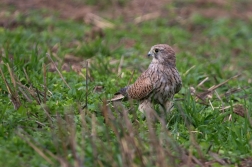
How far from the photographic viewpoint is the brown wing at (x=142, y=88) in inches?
260

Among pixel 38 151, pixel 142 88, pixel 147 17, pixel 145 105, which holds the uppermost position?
pixel 38 151

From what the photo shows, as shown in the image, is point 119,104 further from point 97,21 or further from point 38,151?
point 97,21

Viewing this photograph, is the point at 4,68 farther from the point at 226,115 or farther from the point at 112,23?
the point at 112,23

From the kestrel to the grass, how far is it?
203 millimetres

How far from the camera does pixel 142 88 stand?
6.64 metres

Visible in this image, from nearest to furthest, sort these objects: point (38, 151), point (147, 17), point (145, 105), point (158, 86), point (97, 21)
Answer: point (38, 151)
point (158, 86)
point (145, 105)
point (97, 21)
point (147, 17)

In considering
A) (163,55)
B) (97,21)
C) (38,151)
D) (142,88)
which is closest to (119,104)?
(142,88)

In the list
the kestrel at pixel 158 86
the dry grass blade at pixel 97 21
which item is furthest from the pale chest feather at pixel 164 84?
the dry grass blade at pixel 97 21

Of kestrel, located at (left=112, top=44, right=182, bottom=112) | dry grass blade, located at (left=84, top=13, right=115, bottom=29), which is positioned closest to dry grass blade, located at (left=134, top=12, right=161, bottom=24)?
dry grass blade, located at (left=84, top=13, right=115, bottom=29)

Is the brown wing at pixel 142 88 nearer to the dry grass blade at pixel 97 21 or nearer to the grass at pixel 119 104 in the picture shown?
the grass at pixel 119 104

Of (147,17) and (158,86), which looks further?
(147,17)

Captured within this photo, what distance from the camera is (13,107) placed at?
6090 mm

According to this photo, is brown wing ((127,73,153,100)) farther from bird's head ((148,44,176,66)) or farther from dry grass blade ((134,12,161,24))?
dry grass blade ((134,12,161,24))

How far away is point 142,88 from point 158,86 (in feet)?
0.64
